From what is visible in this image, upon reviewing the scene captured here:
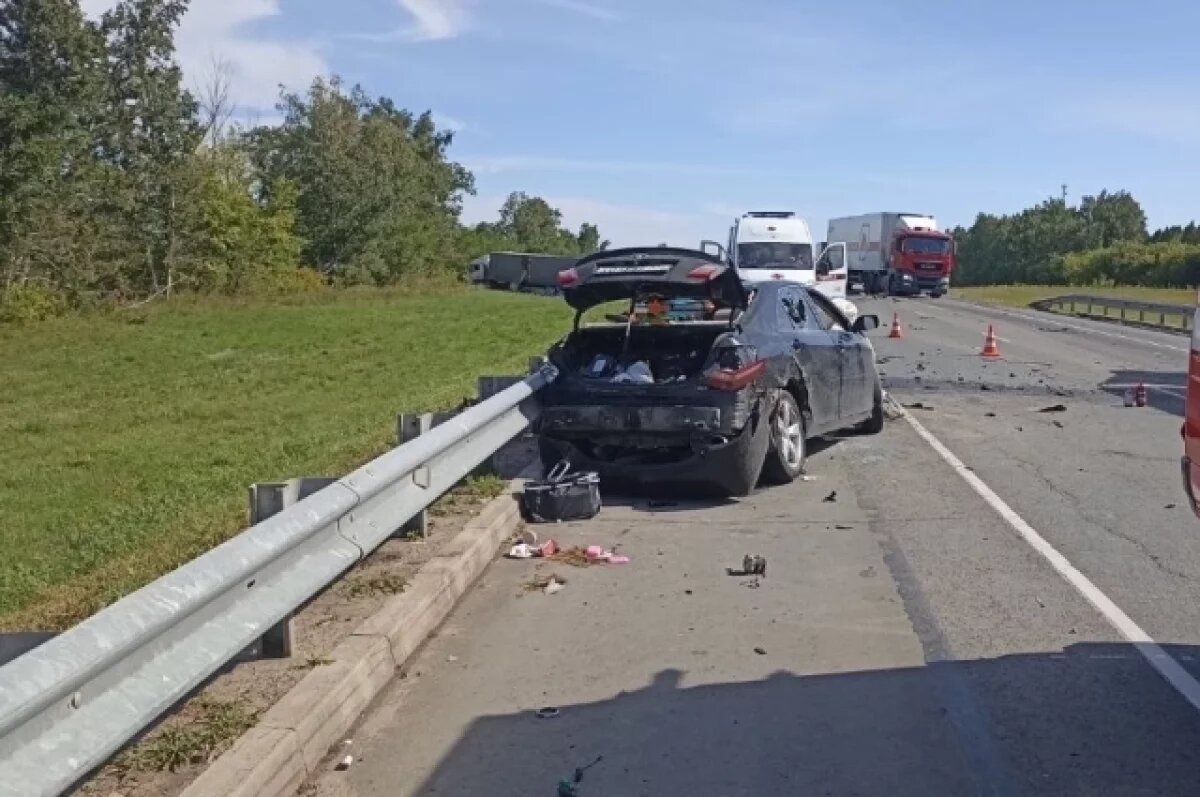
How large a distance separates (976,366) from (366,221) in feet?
169

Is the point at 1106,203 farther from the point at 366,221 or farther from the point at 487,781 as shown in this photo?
the point at 487,781

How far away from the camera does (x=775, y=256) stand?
33.7m

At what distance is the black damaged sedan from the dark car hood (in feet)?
0.03

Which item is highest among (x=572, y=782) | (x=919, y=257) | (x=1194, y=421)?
(x=919, y=257)

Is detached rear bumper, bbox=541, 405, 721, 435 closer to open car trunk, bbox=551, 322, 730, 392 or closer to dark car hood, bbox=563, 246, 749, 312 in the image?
open car trunk, bbox=551, 322, 730, 392

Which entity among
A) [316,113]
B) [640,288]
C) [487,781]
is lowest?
[487,781]

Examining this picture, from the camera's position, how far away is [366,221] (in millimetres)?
68812

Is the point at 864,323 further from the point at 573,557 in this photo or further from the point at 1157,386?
the point at 1157,386

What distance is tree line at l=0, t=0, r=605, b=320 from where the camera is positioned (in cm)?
3625

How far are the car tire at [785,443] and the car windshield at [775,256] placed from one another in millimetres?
23487

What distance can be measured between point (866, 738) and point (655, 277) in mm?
5246

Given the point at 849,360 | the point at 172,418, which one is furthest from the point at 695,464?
the point at 172,418

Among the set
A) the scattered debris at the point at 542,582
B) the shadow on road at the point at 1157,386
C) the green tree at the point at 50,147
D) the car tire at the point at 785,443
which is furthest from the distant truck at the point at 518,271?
the scattered debris at the point at 542,582

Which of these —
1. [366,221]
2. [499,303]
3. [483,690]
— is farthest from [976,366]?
[366,221]
